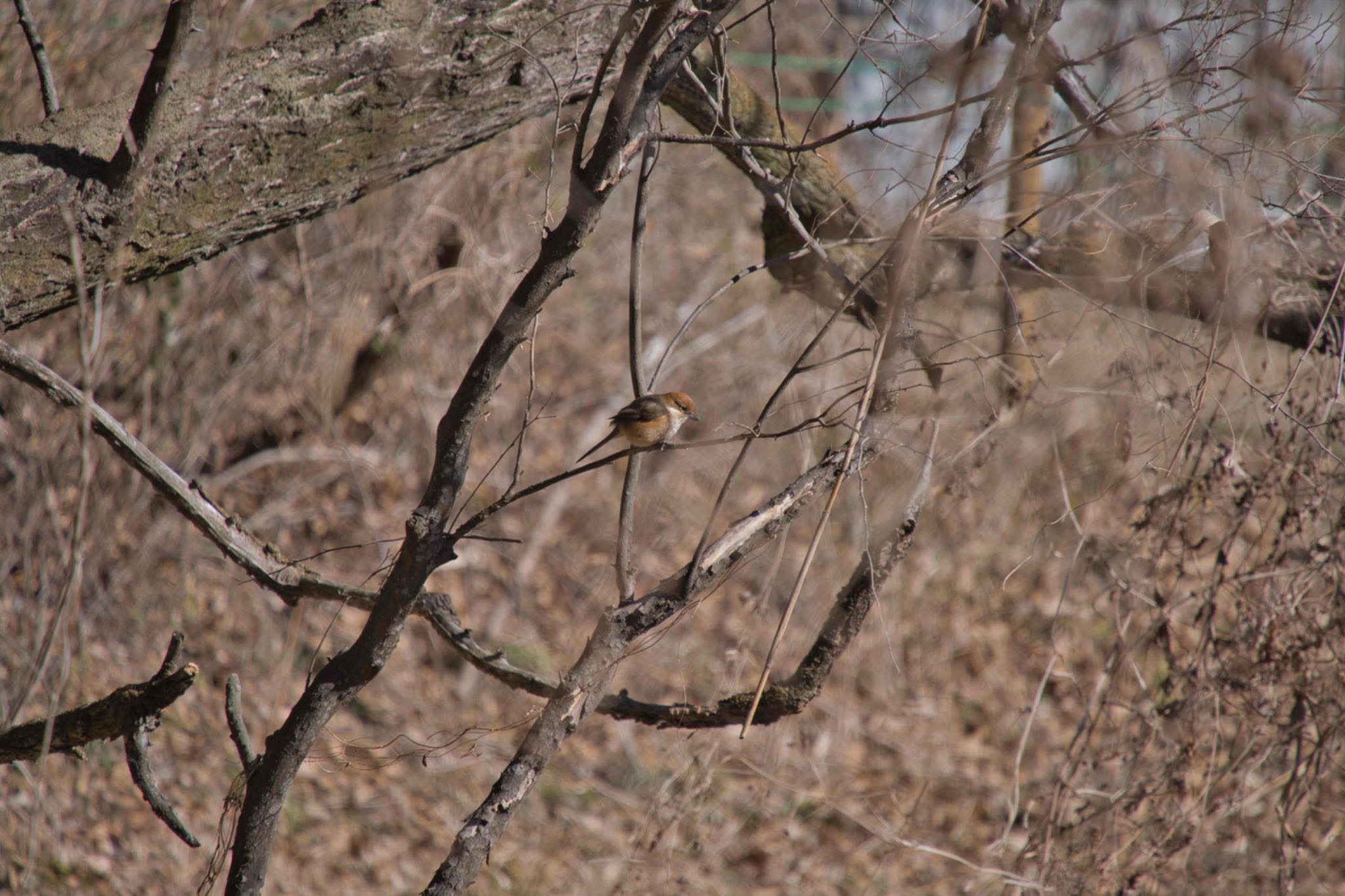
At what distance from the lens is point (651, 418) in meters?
2.88

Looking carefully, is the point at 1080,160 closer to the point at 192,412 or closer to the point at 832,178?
the point at 832,178

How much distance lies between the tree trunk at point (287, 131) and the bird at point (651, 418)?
0.86 meters

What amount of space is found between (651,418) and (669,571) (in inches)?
168

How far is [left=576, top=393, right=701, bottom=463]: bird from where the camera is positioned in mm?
2742

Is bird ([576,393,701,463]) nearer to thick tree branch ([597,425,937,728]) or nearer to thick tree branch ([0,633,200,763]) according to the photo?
thick tree branch ([597,425,937,728])

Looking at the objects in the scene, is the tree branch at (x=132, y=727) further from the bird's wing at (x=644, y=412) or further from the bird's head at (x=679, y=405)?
the bird's head at (x=679, y=405)

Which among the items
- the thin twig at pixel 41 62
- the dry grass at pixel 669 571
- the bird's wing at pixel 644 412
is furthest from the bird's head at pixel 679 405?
the thin twig at pixel 41 62

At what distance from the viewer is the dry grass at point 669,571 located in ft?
9.70

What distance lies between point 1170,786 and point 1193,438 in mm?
1041

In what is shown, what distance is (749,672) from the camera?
17.4 feet

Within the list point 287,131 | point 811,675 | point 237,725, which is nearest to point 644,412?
point 811,675

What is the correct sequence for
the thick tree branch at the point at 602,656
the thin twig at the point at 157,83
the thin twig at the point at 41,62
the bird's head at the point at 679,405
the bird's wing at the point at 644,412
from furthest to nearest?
the bird's head at the point at 679,405 < the bird's wing at the point at 644,412 < the thin twig at the point at 41,62 < the thin twig at the point at 157,83 < the thick tree branch at the point at 602,656

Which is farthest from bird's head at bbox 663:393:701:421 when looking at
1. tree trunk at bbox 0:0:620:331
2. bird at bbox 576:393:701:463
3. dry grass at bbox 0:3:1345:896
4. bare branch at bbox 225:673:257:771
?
bare branch at bbox 225:673:257:771

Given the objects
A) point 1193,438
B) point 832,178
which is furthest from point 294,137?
point 1193,438
